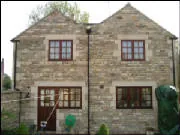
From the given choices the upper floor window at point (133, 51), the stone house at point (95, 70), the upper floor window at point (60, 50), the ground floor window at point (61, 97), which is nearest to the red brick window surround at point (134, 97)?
the stone house at point (95, 70)

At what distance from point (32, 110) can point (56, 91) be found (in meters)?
1.72

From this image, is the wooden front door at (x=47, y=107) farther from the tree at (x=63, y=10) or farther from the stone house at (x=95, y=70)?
the tree at (x=63, y=10)

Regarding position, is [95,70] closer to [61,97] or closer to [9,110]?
[61,97]

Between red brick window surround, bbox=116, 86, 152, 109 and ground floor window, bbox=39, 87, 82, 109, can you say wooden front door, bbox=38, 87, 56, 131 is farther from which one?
red brick window surround, bbox=116, 86, 152, 109

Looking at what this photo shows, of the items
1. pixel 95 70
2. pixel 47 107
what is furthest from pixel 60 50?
pixel 47 107

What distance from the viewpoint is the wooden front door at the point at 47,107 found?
512 inches

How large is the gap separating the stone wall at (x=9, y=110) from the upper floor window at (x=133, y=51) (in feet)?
21.3

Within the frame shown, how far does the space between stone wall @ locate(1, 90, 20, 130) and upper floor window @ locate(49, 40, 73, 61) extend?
2.98m

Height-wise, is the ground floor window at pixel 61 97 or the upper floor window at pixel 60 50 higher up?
the upper floor window at pixel 60 50

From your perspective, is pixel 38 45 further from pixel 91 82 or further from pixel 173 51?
pixel 173 51

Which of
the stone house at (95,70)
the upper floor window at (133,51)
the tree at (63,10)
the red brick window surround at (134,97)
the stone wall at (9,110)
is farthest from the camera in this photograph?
the tree at (63,10)

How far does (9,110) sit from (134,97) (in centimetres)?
684

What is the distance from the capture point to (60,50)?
1341 cm

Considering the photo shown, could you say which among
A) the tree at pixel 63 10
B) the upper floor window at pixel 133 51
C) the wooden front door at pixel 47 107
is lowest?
the wooden front door at pixel 47 107
